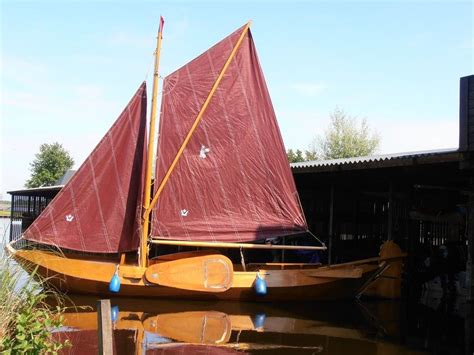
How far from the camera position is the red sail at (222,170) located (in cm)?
1115

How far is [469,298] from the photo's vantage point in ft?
32.8

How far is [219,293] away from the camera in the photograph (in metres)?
10.7

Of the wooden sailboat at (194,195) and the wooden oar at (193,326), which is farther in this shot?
the wooden sailboat at (194,195)

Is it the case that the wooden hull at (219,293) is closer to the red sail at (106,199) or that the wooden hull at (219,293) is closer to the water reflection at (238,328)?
the water reflection at (238,328)

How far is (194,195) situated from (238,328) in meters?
3.58

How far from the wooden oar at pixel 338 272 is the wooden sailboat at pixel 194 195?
2 cm

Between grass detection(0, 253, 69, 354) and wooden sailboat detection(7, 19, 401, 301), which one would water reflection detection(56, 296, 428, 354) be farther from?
grass detection(0, 253, 69, 354)

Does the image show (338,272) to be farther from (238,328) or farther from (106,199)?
(106,199)

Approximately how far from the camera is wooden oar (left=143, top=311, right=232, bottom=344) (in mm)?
7505

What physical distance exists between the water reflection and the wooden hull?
0.21 metres

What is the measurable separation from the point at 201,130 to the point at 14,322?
7.56 meters

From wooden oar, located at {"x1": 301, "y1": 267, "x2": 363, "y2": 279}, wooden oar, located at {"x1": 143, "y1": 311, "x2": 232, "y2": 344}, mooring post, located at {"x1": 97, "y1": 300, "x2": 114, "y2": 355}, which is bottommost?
wooden oar, located at {"x1": 143, "y1": 311, "x2": 232, "y2": 344}

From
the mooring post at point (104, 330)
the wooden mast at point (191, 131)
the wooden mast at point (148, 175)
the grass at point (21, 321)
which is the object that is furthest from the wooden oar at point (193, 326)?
the mooring post at point (104, 330)

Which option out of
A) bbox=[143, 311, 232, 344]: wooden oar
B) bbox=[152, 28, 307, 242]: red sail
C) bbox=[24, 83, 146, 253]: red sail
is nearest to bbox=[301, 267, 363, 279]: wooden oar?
bbox=[152, 28, 307, 242]: red sail
